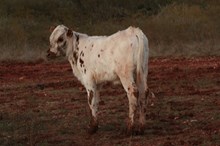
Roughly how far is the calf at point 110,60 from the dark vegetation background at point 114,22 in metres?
14.8

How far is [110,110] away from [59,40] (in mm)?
2479

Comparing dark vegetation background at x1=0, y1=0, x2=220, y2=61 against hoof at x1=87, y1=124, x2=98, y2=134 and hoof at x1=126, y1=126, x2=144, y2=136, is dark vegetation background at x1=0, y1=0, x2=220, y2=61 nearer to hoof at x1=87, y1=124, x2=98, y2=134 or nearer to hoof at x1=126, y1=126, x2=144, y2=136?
hoof at x1=87, y1=124, x2=98, y2=134

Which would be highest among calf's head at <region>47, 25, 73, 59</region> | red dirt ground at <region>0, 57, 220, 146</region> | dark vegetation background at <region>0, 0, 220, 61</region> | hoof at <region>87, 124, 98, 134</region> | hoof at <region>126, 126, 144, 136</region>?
calf's head at <region>47, 25, 73, 59</region>

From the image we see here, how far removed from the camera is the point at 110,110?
13000 mm

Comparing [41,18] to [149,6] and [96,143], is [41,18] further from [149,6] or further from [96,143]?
[96,143]

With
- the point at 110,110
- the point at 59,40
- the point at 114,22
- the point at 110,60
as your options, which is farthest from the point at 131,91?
the point at 114,22

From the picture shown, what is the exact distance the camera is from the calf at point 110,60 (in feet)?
32.6

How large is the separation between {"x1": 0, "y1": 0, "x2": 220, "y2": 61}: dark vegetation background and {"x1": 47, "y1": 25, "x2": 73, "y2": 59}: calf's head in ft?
48.3

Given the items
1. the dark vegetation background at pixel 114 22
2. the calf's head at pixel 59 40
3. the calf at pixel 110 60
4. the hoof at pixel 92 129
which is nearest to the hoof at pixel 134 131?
the calf at pixel 110 60

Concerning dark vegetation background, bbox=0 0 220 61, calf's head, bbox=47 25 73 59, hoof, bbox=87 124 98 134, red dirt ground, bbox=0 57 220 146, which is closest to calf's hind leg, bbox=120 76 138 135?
red dirt ground, bbox=0 57 220 146

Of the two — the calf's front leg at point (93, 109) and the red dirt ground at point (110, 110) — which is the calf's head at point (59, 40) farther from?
the red dirt ground at point (110, 110)

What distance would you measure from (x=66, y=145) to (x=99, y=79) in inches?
55.6

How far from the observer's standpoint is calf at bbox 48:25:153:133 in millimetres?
9922

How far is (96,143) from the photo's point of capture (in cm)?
983
